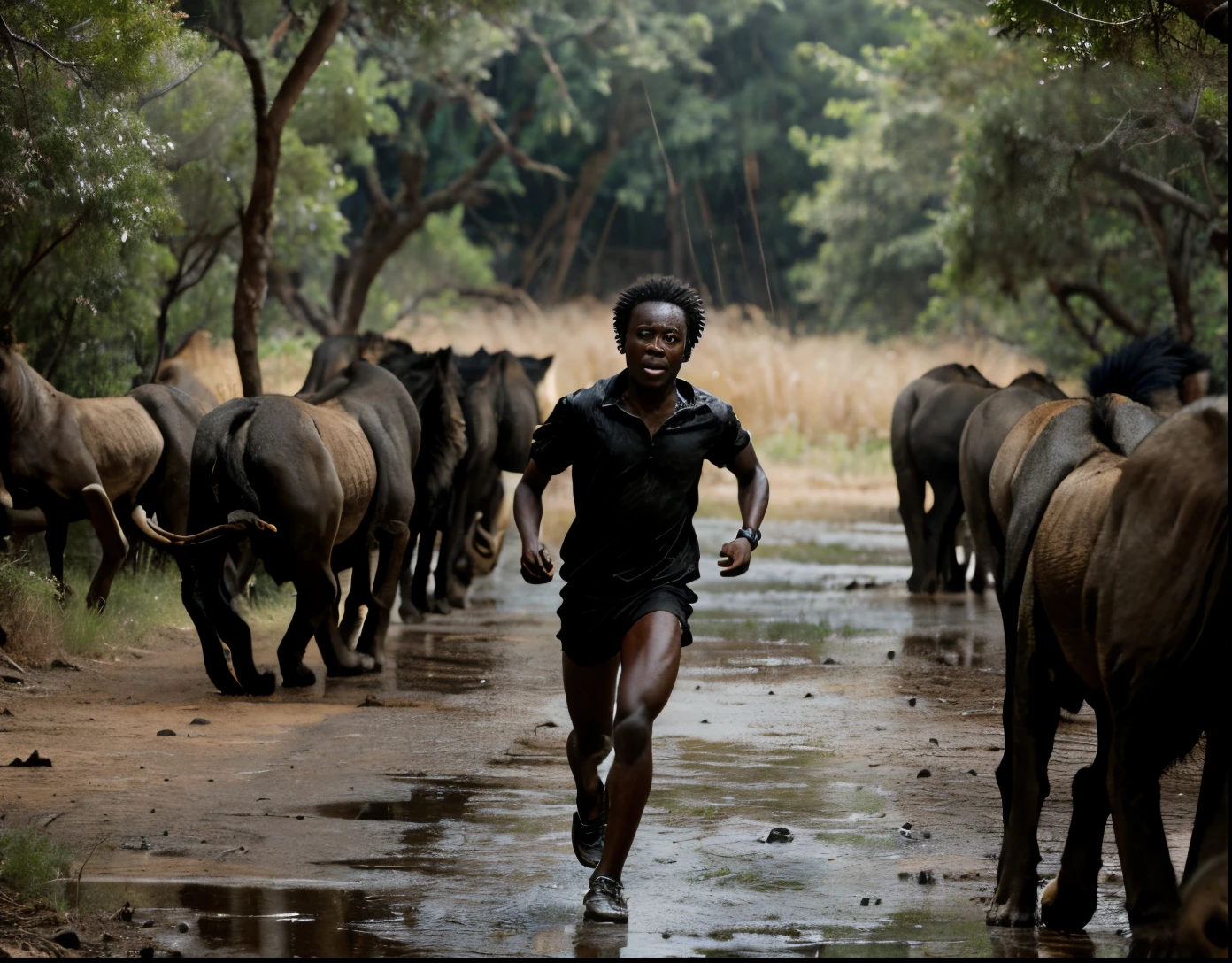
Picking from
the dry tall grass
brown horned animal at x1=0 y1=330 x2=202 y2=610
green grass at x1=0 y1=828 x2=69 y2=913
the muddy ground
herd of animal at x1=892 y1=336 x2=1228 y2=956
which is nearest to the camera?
herd of animal at x1=892 y1=336 x2=1228 y2=956

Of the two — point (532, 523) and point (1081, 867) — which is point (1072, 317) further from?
point (1081, 867)

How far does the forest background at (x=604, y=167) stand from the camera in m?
10.5

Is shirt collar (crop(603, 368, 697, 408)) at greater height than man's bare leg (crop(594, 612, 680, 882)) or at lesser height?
greater

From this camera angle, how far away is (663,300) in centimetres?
621

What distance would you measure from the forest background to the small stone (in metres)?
4.11

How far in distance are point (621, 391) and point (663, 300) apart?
34cm

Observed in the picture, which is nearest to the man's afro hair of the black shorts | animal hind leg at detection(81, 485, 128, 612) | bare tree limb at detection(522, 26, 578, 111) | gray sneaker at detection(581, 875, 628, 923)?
the black shorts

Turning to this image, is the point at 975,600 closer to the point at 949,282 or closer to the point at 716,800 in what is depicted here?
the point at 716,800

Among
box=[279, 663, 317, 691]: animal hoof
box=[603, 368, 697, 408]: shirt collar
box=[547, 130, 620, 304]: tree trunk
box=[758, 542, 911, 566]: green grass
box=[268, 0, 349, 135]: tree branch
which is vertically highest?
box=[547, 130, 620, 304]: tree trunk

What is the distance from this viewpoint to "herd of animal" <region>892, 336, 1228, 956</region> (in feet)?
14.8

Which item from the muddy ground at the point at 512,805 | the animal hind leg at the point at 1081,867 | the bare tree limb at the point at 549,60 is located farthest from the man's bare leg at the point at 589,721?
the bare tree limb at the point at 549,60

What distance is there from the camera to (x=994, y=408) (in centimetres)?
1209

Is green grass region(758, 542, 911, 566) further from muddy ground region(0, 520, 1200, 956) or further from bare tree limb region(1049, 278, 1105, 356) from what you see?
bare tree limb region(1049, 278, 1105, 356)

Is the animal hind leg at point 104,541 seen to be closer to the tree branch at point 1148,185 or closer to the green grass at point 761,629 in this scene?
the green grass at point 761,629
